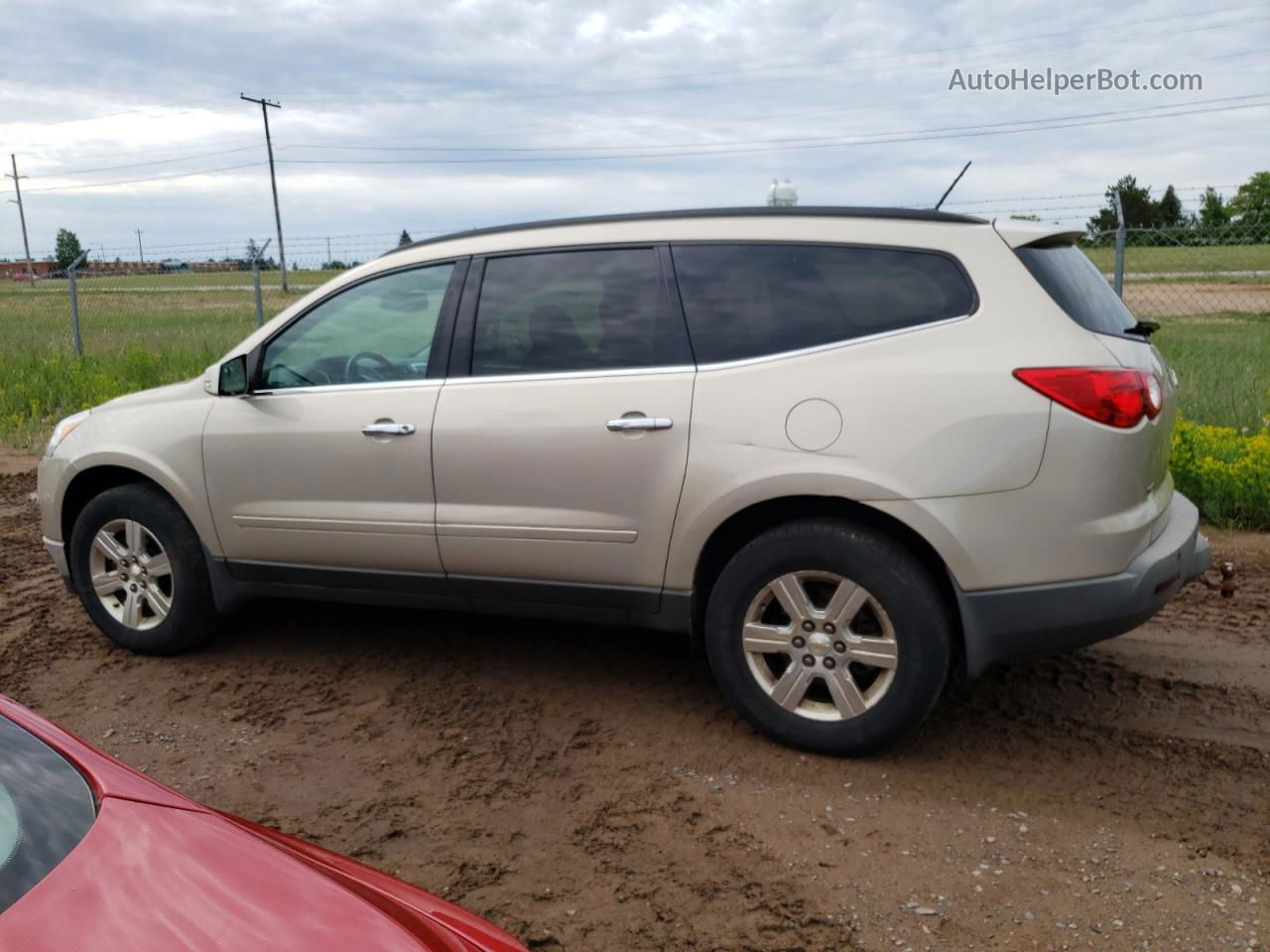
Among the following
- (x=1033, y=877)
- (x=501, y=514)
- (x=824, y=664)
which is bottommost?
(x=1033, y=877)

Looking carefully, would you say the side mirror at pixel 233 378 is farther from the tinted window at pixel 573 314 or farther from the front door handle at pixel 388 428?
the tinted window at pixel 573 314

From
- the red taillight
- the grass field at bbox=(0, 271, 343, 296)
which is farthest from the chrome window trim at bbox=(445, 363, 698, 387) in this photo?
the grass field at bbox=(0, 271, 343, 296)

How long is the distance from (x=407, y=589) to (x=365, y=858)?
1344 mm

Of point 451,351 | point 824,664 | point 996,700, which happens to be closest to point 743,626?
point 824,664

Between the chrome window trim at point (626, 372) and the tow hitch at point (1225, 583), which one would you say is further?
the tow hitch at point (1225, 583)

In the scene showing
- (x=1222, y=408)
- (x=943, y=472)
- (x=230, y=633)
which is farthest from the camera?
(x=1222, y=408)

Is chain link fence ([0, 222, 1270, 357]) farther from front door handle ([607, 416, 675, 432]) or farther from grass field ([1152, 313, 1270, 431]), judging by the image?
front door handle ([607, 416, 675, 432])

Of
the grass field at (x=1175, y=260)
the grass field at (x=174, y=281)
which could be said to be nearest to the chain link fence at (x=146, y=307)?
the grass field at (x=174, y=281)

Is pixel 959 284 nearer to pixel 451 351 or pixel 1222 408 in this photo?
pixel 451 351

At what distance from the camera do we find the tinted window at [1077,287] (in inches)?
147

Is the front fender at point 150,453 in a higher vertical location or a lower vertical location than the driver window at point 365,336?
lower

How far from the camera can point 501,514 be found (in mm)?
4266

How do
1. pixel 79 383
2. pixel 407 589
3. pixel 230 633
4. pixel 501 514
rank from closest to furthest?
pixel 501 514
pixel 407 589
pixel 230 633
pixel 79 383

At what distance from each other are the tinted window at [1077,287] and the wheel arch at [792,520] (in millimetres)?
851
